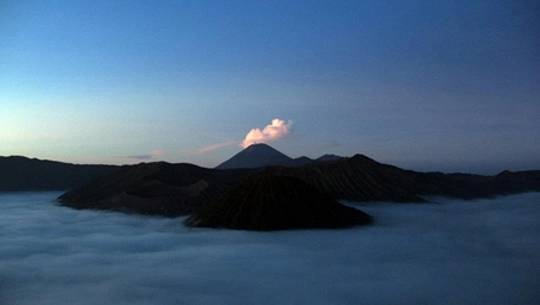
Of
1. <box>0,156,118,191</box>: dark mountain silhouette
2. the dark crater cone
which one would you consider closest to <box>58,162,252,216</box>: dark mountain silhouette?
the dark crater cone

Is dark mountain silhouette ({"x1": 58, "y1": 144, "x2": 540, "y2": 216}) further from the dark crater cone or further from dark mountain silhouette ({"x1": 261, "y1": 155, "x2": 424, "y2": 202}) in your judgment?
the dark crater cone

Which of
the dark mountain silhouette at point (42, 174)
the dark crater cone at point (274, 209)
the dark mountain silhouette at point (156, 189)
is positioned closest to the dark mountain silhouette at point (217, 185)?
the dark mountain silhouette at point (156, 189)

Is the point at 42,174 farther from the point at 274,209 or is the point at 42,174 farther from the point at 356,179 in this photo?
the point at 274,209

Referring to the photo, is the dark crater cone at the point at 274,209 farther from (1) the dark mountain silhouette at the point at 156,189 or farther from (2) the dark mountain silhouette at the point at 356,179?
(2) the dark mountain silhouette at the point at 356,179

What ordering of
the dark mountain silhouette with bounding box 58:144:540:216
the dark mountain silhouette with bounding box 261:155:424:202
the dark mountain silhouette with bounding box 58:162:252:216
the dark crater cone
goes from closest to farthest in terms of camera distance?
1. the dark crater cone
2. the dark mountain silhouette with bounding box 58:162:252:216
3. the dark mountain silhouette with bounding box 58:144:540:216
4. the dark mountain silhouette with bounding box 261:155:424:202

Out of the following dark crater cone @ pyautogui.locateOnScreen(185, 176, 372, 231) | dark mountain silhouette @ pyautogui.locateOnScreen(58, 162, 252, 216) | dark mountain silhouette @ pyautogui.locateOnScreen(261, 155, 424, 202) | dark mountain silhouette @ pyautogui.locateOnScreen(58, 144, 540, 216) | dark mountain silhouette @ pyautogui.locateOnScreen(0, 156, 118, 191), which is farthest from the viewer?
dark mountain silhouette @ pyautogui.locateOnScreen(0, 156, 118, 191)

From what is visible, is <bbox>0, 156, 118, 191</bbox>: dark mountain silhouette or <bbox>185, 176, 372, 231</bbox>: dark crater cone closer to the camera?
<bbox>185, 176, 372, 231</bbox>: dark crater cone
